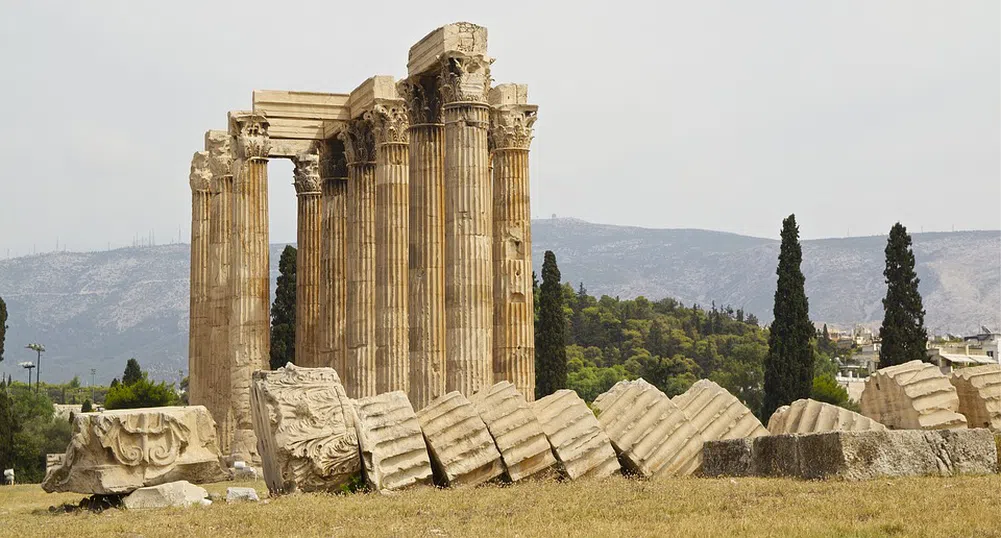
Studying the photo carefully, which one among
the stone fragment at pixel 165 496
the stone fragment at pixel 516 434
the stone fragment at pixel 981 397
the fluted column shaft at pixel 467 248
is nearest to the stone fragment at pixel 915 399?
the stone fragment at pixel 981 397

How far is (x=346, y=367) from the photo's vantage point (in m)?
34.2

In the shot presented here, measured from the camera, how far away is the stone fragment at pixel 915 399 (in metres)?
20.7

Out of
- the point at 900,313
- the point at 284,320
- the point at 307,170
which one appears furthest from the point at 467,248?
the point at 900,313

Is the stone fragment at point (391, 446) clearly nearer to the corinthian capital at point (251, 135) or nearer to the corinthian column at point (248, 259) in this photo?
the corinthian column at point (248, 259)

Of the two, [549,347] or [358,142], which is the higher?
[358,142]

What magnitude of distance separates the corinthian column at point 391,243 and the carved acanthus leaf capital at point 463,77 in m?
Answer: 3.78

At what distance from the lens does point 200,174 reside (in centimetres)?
4228

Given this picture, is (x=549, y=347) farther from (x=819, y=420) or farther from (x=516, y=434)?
(x=516, y=434)

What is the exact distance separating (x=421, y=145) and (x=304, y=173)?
8.69 m

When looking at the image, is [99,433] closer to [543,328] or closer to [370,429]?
[370,429]

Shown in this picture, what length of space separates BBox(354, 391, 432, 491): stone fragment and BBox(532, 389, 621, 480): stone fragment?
183 cm

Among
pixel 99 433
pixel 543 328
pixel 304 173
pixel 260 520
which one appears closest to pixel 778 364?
pixel 543 328

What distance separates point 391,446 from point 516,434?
169 centimetres

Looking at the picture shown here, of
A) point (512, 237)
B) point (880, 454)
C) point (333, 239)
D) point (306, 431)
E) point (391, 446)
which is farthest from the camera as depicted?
point (333, 239)
